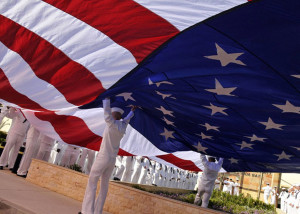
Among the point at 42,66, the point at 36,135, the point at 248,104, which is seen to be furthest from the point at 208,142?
the point at 36,135

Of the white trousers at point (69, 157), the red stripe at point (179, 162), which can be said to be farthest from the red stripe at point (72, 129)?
the white trousers at point (69, 157)

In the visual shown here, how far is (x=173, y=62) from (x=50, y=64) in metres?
1.60

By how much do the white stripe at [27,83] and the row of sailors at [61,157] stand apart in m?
4.50

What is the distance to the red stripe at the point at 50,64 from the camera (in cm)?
398

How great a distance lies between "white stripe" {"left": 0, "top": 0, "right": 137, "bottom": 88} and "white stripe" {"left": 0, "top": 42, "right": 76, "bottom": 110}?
0.51m

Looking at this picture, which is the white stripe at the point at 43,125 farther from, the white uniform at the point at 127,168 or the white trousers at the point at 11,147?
the white uniform at the point at 127,168

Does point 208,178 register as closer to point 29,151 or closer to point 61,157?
point 29,151

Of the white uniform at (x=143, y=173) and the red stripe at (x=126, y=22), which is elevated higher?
the red stripe at (x=126, y=22)

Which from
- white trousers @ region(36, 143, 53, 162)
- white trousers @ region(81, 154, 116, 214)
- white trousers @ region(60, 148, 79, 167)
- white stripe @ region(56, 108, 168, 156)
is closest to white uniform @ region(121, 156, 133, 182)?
white trousers @ region(60, 148, 79, 167)

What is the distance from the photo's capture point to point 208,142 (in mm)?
6359

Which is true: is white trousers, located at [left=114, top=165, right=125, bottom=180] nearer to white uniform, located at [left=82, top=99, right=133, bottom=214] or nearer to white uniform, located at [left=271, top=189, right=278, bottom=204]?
white uniform, located at [left=82, top=99, right=133, bottom=214]

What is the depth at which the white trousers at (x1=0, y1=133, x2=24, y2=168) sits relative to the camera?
9.45m

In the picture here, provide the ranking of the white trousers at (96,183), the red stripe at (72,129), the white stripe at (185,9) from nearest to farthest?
1. the white stripe at (185,9)
2. the white trousers at (96,183)
3. the red stripe at (72,129)

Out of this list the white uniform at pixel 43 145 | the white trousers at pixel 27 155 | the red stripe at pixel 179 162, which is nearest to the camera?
the red stripe at pixel 179 162
